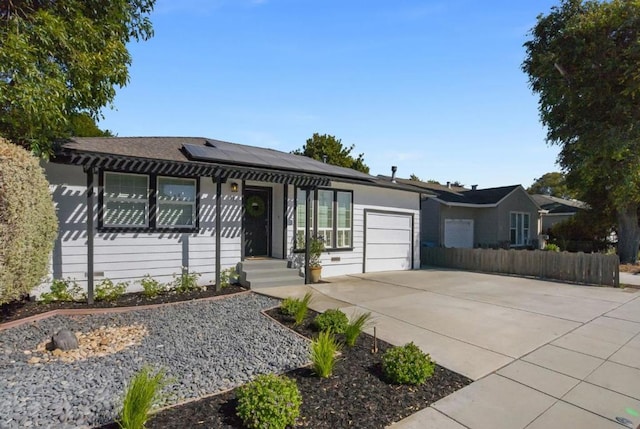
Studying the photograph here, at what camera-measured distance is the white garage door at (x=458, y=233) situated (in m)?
17.9

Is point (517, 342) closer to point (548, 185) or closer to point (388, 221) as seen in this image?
point (388, 221)

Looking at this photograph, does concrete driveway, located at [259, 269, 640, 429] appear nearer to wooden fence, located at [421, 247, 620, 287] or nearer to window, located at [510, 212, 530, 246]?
wooden fence, located at [421, 247, 620, 287]

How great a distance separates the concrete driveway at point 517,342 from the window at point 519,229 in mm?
10792

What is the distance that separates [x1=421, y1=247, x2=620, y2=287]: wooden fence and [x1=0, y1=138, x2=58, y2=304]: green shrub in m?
13.2

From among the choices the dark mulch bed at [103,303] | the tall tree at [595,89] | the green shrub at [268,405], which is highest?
the tall tree at [595,89]

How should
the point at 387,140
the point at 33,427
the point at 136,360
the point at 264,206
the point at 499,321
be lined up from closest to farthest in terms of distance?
the point at 33,427 < the point at 136,360 < the point at 499,321 < the point at 264,206 < the point at 387,140

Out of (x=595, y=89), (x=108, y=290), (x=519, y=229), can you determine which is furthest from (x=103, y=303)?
(x=519, y=229)

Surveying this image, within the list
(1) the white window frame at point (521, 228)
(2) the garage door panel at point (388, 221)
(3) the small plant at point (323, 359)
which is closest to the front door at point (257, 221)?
(2) the garage door panel at point (388, 221)

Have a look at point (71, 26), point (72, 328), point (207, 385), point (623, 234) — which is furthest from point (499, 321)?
point (623, 234)

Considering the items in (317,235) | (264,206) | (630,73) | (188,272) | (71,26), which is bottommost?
(188,272)

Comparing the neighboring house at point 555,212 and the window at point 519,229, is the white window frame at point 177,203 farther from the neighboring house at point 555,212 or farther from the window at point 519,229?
the neighboring house at point 555,212

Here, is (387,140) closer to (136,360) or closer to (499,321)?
(499,321)

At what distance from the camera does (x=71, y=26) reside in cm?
566

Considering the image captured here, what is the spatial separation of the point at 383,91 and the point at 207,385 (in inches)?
408
